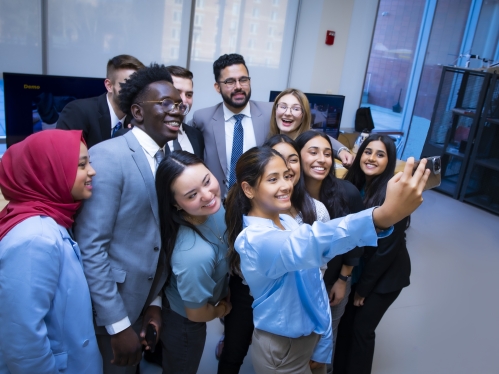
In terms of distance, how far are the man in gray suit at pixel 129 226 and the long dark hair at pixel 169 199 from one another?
3 cm

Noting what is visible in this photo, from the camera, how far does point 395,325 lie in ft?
9.85

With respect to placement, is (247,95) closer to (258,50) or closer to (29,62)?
(29,62)

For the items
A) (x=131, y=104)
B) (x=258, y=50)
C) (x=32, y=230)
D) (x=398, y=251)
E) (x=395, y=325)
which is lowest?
(x=395, y=325)

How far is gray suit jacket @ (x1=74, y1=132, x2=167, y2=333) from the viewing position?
138 centimetres

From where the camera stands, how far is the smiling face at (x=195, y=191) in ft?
4.81

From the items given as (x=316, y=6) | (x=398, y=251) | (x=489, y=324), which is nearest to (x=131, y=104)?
(x=398, y=251)

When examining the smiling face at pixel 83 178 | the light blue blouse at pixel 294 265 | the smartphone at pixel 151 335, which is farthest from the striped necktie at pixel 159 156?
the smartphone at pixel 151 335

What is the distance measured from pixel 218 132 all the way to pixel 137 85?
0.95 metres

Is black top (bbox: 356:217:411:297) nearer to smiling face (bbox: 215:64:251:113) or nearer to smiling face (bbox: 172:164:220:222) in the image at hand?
smiling face (bbox: 172:164:220:222)

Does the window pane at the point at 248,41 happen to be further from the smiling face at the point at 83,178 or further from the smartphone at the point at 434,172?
the smartphone at the point at 434,172

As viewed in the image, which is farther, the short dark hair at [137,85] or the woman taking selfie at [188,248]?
the short dark hair at [137,85]

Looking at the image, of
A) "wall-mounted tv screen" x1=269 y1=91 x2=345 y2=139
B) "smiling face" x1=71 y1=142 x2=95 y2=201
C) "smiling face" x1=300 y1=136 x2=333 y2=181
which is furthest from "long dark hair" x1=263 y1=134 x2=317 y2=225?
"wall-mounted tv screen" x1=269 y1=91 x2=345 y2=139

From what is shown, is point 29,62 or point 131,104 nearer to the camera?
point 131,104

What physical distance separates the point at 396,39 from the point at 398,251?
5232 millimetres
